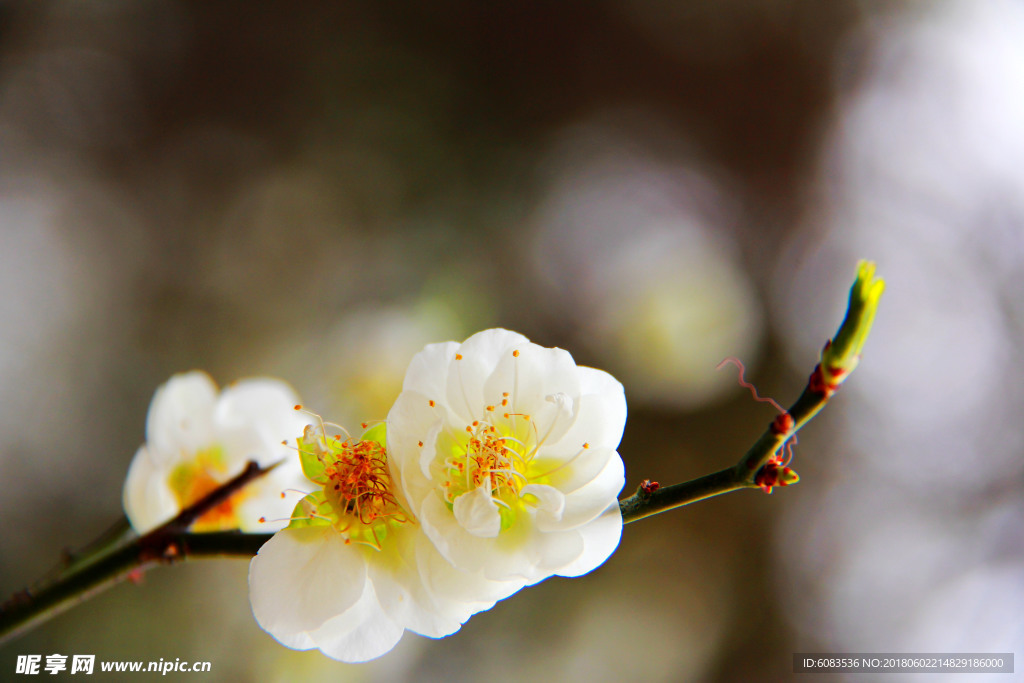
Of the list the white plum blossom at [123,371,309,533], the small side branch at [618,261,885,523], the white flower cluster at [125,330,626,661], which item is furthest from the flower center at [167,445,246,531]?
the small side branch at [618,261,885,523]

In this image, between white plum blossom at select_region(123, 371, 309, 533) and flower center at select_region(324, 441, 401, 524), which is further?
white plum blossom at select_region(123, 371, 309, 533)

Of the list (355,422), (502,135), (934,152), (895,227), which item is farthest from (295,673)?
(934,152)

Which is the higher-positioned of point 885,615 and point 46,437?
point 46,437

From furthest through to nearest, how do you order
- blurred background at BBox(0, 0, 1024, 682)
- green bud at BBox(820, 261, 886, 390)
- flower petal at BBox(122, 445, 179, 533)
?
blurred background at BBox(0, 0, 1024, 682) < flower petal at BBox(122, 445, 179, 533) < green bud at BBox(820, 261, 886, 390)

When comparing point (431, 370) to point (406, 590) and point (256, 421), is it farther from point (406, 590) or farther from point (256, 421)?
point (256, 421)

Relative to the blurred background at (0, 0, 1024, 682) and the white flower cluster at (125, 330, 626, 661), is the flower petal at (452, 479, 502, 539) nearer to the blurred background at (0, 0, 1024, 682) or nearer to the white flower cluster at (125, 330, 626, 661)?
the white flower cluster at (125, 330, 626, 661)

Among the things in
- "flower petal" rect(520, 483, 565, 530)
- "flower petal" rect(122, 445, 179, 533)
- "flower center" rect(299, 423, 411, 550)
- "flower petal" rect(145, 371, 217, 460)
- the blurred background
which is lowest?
"flower petal" rect(520, 483, 565, 530)

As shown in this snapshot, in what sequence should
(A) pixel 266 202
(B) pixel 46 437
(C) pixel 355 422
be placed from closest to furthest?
1. (C) pixel 355 422
2. (B) pixel 46 437
3. (A) pixel 266 202

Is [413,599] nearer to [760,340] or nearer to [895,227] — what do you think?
[760,340]
